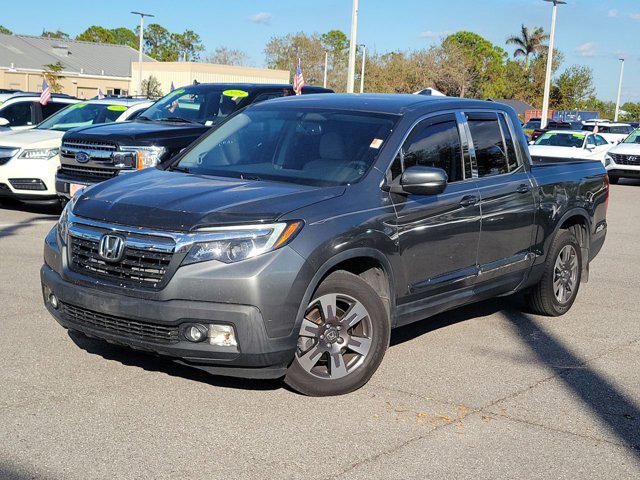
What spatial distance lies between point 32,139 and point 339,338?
31.0 ft

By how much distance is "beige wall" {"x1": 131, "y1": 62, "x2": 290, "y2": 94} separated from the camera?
66.6m

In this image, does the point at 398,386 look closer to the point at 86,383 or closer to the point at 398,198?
the point at 398,198

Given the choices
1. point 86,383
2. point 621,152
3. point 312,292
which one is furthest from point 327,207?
point 621,152

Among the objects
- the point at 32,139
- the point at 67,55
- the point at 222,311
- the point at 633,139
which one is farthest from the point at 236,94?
the point at 67,55

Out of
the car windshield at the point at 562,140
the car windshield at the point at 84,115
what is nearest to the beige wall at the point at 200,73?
the car windshield at the point at 562,140

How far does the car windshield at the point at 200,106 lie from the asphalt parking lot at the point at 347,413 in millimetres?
6232

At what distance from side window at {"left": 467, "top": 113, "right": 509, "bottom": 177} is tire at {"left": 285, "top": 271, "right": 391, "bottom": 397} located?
1767 mm

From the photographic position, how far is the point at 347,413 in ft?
16.9

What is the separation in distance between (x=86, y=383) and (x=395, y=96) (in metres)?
3.06

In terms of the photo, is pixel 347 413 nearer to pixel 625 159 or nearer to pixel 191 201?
pixel 191 201

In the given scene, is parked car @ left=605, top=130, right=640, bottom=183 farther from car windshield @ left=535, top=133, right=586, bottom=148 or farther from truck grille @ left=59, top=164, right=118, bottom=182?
truck grille @ left=59, top=164, right=118, bottom=182

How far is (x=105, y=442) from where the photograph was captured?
4559 millimetres

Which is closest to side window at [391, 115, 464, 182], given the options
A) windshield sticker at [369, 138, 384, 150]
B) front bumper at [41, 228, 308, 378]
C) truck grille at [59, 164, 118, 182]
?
windshield sticker at [369, 138, 384, 150]

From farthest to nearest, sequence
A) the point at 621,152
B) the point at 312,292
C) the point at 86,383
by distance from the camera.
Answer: the point at 621,152 → the point at 86,383 → the point at 312,292
